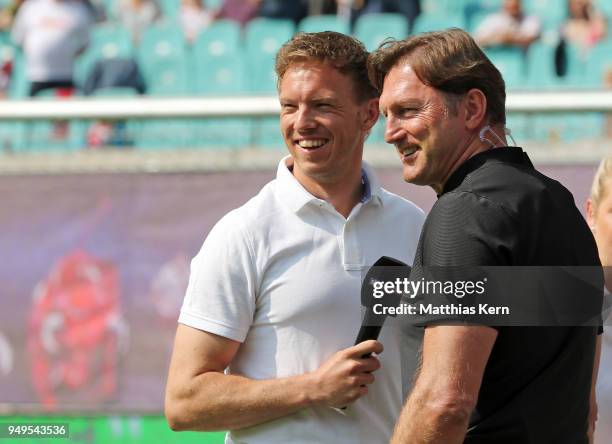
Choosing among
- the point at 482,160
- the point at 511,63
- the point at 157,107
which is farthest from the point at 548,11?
the point at 482,160

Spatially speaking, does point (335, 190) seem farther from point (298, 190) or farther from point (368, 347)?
point (368, 347)

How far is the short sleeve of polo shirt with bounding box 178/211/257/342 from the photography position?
9.50 ft

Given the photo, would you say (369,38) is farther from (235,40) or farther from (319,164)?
(319,164)

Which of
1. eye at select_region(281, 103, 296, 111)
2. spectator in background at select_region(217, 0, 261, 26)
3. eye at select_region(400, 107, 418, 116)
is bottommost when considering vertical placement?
eye at select_region(281, 103, 296, 111)

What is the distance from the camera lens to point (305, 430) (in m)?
2.89

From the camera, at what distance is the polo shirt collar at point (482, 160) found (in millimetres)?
2287

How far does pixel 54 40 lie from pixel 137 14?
96cm

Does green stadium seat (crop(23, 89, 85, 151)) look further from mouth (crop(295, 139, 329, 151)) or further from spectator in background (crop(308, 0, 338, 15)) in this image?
mouth (crop(295, 139, 329, 151))

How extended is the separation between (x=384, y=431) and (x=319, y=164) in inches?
30.3

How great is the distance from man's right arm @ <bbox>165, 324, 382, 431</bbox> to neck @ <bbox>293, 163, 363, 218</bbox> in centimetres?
50

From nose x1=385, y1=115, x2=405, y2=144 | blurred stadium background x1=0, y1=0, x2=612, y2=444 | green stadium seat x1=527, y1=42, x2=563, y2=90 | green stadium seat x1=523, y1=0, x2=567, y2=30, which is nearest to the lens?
nose x1=385, y1=115, x2=405, y2=144

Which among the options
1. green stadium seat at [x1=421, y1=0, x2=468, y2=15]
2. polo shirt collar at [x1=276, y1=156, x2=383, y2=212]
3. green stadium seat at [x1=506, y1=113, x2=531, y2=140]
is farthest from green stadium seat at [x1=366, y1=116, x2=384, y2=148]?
polo shirt collar at [x1=276, y1=156, x2=383, y2=212]

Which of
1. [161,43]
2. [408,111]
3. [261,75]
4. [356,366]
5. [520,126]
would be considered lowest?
[356,366]

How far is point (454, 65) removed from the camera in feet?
7.64
